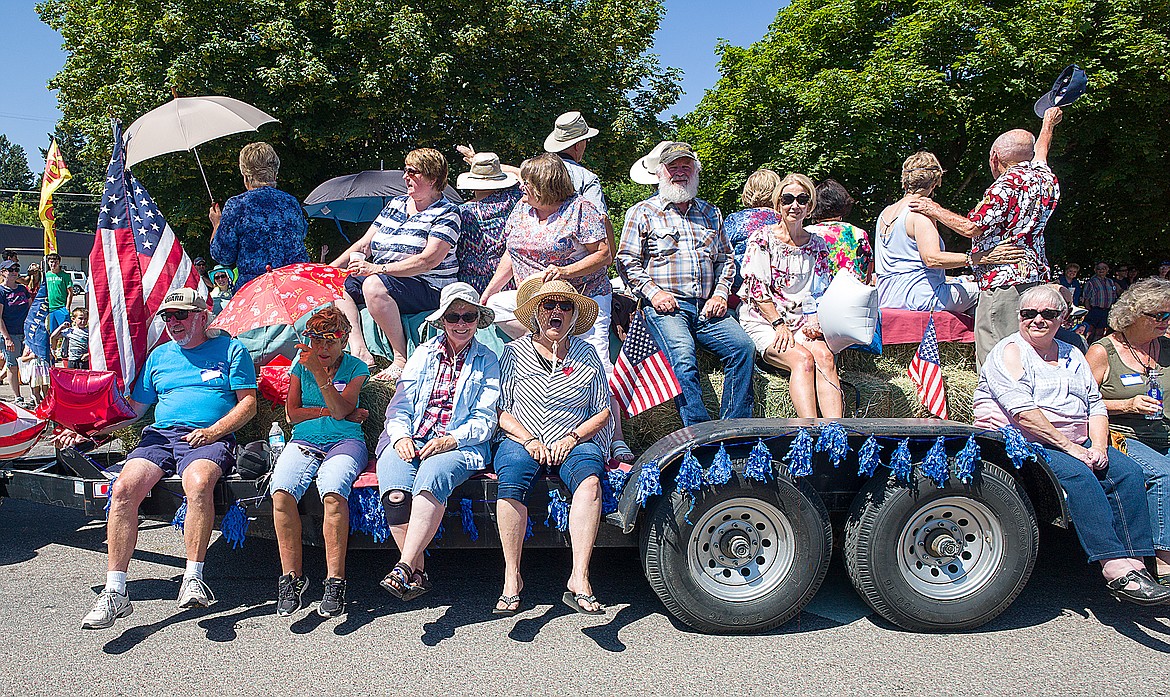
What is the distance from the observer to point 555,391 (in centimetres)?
426

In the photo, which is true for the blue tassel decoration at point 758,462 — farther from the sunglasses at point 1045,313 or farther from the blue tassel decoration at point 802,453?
the sunglasses at point 1045,313

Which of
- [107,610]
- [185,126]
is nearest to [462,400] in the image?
[107,610]

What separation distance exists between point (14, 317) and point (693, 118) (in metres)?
15.0

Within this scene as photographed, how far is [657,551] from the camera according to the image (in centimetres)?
390

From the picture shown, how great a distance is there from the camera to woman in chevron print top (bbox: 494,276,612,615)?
12.8 ft

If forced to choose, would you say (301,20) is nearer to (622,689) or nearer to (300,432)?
(300,432)

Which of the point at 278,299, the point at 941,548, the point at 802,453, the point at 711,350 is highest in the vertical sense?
the point at 278,299

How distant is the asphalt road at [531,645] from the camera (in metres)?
3.47

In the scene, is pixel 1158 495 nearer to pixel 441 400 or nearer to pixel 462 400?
pixel 462 400

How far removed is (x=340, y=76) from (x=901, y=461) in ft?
51.6

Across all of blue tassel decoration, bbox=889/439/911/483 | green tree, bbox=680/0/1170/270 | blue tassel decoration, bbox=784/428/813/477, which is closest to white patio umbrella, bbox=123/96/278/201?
blue tassel decoration, bbox=784/428/813/477

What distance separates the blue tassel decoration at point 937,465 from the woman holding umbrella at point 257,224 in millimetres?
4293

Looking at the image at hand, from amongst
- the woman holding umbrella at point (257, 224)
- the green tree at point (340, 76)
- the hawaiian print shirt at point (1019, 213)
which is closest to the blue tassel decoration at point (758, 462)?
the hawaiian print shirt at point (1019, 213)

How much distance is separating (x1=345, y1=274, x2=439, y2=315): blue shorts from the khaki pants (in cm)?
326
